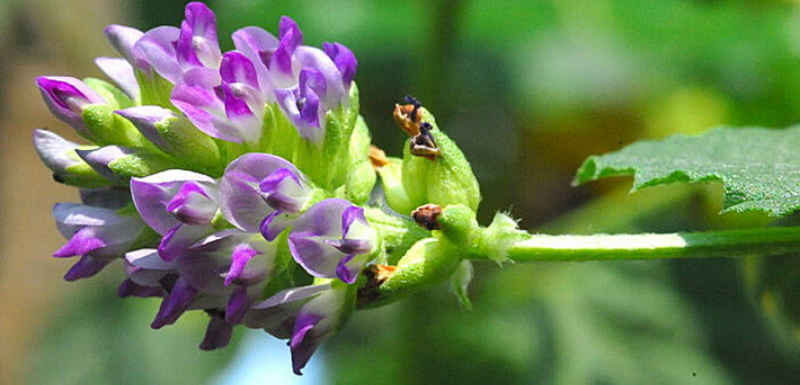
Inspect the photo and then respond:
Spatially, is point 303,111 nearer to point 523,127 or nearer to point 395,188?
point 395,188

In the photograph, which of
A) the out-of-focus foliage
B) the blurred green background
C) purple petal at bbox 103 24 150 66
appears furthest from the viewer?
the out-of-focus foliage

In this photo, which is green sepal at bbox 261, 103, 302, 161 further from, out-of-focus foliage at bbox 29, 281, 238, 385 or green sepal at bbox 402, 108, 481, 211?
out-of-focus foliage at bbox 29, 281, 238, 385

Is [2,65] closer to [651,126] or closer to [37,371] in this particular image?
[37,371]

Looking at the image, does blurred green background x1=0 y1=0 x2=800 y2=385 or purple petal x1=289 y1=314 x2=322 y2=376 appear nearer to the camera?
purple petal x1=289 y1=314 x2=322 y2=376

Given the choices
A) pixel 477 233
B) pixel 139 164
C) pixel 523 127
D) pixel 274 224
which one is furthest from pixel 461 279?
pixel 523 127

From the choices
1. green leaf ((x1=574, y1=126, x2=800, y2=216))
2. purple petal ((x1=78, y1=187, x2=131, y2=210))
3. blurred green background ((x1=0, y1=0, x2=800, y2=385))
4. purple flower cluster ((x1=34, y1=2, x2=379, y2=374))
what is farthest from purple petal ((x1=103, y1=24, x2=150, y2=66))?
blurred green background ((x1=0, y1=0, x2=800, y2=385))

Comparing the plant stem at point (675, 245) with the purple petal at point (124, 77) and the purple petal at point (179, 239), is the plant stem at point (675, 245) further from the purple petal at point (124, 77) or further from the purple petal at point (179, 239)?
the purple petal at point (124, 77)

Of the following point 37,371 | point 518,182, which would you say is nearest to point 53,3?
point 37,371
